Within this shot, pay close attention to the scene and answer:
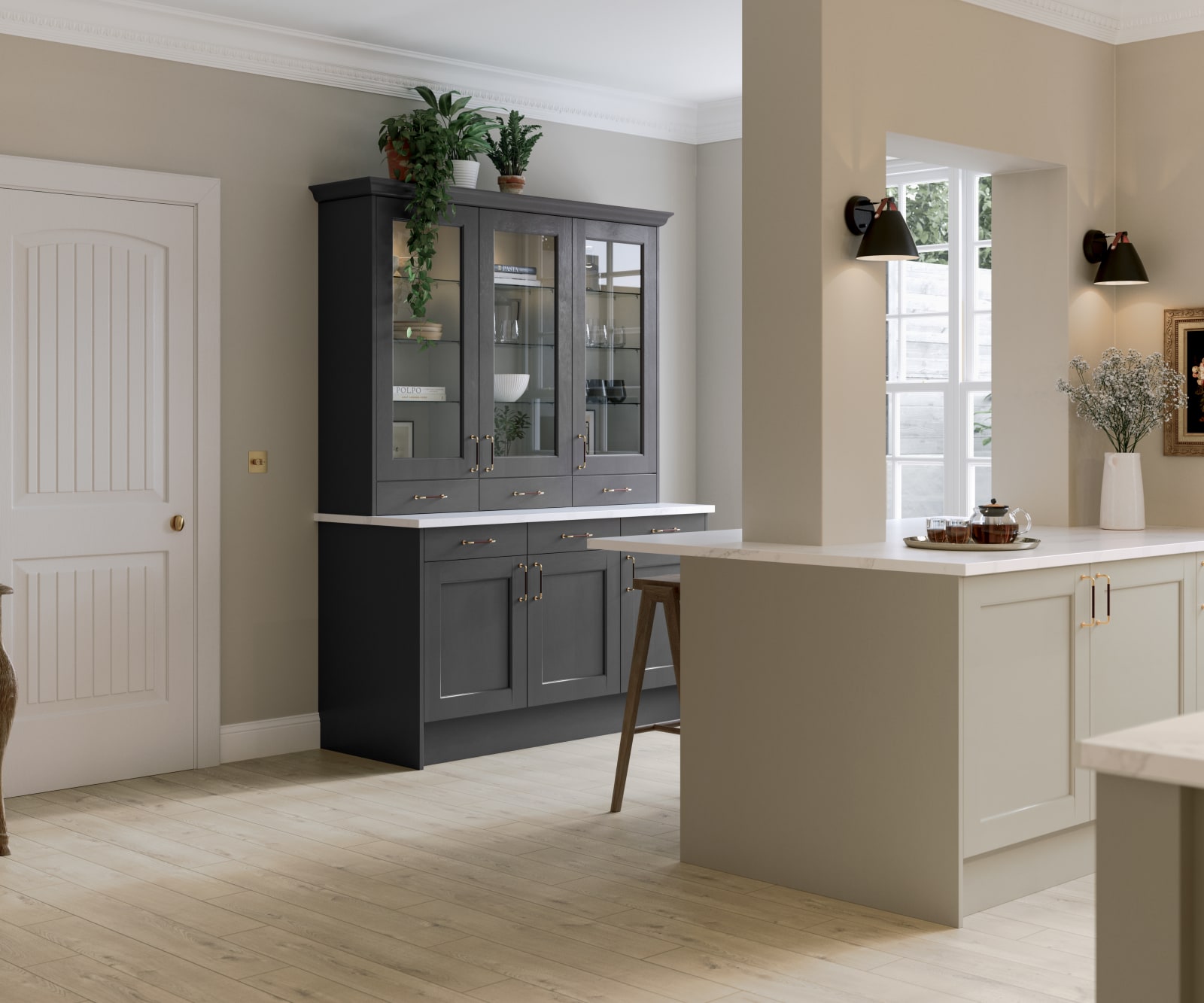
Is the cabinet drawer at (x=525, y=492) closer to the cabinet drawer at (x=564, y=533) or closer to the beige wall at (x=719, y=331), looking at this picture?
the cabinet drawer at (x=564, y=533)

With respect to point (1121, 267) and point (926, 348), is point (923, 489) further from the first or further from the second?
point (1121, 267)

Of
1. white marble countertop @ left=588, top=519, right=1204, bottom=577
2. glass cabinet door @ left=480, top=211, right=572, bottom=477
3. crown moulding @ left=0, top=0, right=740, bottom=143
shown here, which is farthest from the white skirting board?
crown moulding @ left=0, top=0, right=740, bottom=143

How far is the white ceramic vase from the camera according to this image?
4570 mm

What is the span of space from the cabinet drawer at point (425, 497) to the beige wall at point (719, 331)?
1.59 m

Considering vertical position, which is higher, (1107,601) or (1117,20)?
(1117,20)

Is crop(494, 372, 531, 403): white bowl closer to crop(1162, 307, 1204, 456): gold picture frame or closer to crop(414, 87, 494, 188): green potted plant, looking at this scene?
crop(414, 87, 494, 188): green potted plant

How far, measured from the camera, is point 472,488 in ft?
18.6

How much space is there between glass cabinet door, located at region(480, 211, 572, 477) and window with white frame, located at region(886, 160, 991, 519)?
144 cm

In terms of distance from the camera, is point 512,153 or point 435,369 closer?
point 435,369

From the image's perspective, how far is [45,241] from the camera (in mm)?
4910

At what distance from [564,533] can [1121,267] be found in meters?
2.33

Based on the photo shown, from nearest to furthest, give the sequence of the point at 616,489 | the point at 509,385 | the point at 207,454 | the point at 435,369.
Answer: the point at 207,454, the point at 435,369, the point at 509,385, the point at 616,489

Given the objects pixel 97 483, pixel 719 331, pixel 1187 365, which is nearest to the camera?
pixel 1187 365

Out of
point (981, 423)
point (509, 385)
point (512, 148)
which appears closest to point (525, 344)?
point (509, 385)
